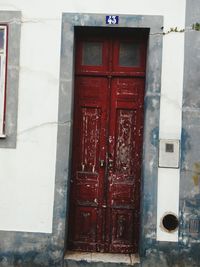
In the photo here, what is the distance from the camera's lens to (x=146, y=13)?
247 inches

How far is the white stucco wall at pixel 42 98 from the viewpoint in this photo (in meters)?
6.23

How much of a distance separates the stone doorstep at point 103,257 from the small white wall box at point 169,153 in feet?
4.43

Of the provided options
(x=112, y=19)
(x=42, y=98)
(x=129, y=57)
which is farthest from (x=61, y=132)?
(x=112, y=19)

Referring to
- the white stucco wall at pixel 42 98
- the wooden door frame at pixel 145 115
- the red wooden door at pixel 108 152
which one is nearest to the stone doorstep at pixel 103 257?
the red wooden door at pixel 108 152

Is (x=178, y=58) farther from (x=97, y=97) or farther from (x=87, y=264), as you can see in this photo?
(x=87, y=264)

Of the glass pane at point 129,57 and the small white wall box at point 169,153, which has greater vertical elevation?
the glass pane at point 129,57

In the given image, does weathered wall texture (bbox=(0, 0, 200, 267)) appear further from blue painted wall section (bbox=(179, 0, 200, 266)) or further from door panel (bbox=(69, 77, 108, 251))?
door panel (bbox=(69, 77, 108, 251))

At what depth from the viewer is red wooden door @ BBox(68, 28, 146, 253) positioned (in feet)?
21.4

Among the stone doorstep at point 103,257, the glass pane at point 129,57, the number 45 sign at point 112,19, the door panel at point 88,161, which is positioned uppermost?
the number 45 sign at point 112,19

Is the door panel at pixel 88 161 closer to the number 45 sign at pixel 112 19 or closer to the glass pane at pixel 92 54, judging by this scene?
the glass pane at pixel 92 54

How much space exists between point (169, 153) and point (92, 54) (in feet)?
5.92

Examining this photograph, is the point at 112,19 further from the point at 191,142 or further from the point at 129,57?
the point at 191,142

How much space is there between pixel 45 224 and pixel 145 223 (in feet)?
4.48

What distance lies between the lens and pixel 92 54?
21.7ft
